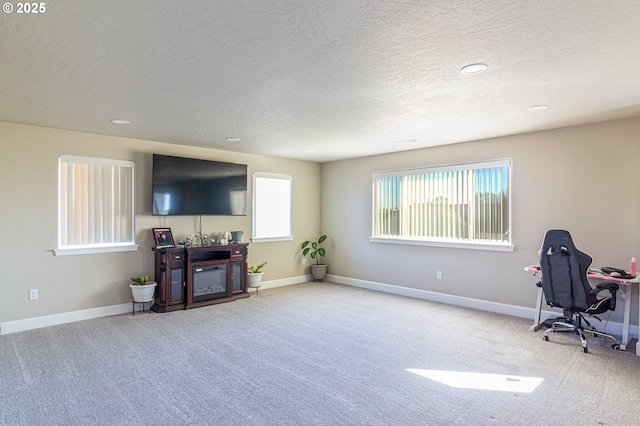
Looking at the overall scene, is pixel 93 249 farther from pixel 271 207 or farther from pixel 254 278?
pixel 271 207

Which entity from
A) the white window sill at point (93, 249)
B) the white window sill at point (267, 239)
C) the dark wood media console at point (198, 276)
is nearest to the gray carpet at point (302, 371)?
the dark wood media console at point (198, 276)

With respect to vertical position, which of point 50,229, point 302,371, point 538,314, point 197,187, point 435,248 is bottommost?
point 302,371

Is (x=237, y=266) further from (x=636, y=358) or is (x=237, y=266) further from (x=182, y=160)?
(x=636, y=358)

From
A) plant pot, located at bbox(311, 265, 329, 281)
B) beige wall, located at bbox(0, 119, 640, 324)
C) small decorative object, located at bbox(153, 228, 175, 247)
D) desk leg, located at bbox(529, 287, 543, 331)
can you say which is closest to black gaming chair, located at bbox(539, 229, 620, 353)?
desk leg, located at bbox(529, 287, 543, 331)

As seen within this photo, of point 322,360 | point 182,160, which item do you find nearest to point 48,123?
point 182,160

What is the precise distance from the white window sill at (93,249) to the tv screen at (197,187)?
2.01ft

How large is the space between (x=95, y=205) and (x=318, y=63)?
3.89m

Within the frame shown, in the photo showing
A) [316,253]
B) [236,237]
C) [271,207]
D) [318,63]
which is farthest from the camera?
[316,253]

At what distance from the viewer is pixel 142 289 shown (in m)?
4.77

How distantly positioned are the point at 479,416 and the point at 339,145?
13.3 feet

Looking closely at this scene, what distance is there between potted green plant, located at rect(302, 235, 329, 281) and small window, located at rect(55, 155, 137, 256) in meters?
3.27

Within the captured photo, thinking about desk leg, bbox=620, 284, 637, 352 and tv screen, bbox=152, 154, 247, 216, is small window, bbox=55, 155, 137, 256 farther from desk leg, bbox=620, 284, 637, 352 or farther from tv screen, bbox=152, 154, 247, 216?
desk leg, bbox=620, 284, 637, 352

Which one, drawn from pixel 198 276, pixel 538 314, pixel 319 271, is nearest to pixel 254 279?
pixel 198 276

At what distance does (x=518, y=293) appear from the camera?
15.7 feet
